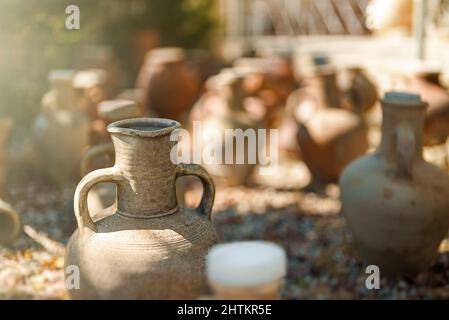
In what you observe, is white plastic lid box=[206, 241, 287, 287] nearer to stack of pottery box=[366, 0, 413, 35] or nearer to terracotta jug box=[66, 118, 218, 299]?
terracotta jug box=[66, 118, 218, 299]

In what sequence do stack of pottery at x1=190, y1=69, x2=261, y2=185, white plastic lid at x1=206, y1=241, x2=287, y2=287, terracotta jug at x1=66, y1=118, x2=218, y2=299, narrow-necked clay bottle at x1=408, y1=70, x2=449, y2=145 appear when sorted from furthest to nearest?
stack of pottery at x1=190, y1=69, x2=261, y2=185 → narrow-necked clay bottle at x1=408, y1=70, x2=449, y2=145 → terracotta jug at x1=66, y1=118, x2=218, y2=299 → white plastic lid at x1=206, y1=241, x2=287, y2=287

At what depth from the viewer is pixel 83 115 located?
5980 millimetres

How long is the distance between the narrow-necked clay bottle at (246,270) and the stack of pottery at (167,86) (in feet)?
23.9

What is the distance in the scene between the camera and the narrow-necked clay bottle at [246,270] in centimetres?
151

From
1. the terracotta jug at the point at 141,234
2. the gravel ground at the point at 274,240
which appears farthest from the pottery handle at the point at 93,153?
the terracotta jug at the point at 141,234

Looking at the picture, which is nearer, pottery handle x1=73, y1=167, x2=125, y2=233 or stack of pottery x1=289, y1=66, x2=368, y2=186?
pottery handle x1=73, y1=167, x2=125, y2=233

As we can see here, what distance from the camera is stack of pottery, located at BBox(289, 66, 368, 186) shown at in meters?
6.23

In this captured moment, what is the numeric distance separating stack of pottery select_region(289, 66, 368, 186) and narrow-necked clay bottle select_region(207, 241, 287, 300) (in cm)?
477

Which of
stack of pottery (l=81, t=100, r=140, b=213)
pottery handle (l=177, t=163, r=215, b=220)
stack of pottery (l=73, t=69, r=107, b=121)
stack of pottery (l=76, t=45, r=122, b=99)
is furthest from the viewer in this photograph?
stack of pottery (l=76, t=45, r=122, b=99)

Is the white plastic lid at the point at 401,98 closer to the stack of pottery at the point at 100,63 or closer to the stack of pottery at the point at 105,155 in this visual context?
the stack of pottery at the point at 105,155

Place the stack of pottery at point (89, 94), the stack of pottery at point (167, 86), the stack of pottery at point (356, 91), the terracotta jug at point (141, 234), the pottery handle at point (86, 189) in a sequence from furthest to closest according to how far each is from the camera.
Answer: the stack of pottery at point (167, 86) → the stack of pottery at point (356, 91) → the stack of pottery at point (89, 94) → the pottery handle at point (86, 189) → the terracotta jug at point (141, 234)

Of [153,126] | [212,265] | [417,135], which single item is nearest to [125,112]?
[153,126]

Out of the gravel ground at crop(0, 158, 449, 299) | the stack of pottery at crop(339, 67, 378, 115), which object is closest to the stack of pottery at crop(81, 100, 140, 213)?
the gravel ground at crop(0, 158, 449, 299)

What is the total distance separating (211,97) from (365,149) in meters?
2.01
